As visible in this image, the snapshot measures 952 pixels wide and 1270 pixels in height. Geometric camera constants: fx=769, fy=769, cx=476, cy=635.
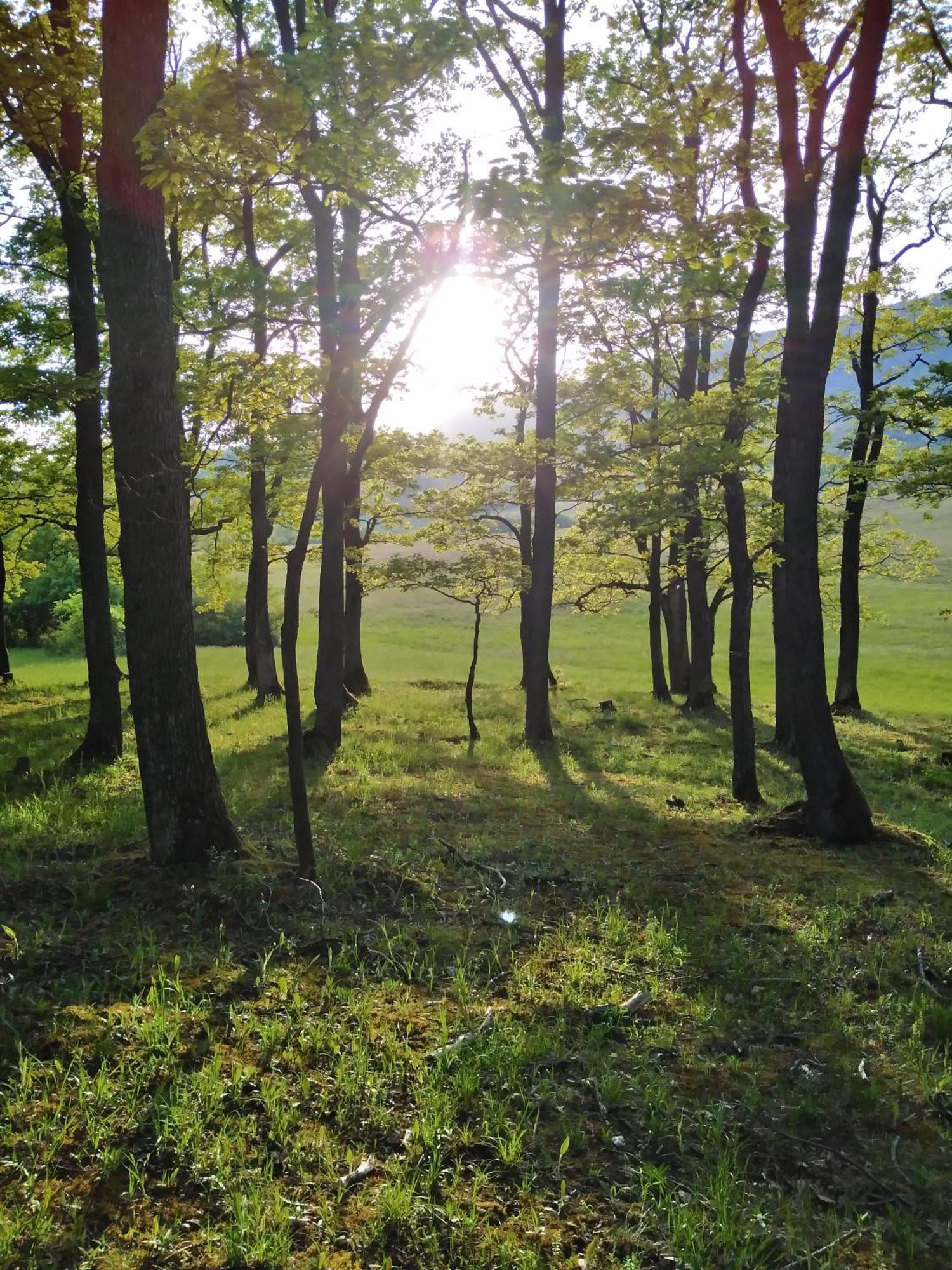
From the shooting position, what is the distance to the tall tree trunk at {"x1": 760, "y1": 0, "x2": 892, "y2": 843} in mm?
9102

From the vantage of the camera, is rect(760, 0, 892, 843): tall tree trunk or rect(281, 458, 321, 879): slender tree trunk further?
rect(760, 0, 892, 843): tall tree trunk

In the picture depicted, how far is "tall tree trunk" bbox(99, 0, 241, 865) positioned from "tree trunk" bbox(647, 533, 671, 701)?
20025mm

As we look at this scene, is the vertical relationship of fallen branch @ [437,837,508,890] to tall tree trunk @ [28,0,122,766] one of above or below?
below

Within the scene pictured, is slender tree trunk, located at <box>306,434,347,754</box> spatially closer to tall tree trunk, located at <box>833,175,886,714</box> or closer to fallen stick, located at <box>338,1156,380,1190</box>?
fallen stick, located at <box>338,1156,380,1190</box>

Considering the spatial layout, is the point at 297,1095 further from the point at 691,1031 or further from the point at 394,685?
the point at 394,685

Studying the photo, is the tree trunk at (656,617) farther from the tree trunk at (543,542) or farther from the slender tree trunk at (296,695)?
the slender tree trunk at (296,695)

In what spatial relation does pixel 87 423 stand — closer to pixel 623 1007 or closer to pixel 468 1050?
pixel 468 1050

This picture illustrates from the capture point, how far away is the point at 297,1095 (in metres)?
3.78

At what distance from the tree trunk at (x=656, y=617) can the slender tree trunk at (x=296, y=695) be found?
64.9 feet

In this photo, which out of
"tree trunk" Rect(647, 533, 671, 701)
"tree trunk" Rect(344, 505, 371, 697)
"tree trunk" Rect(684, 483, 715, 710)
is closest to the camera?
"tree trunk" Rect(344, 505, 371, 697)

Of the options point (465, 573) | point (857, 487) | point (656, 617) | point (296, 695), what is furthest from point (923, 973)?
point (656, 617)

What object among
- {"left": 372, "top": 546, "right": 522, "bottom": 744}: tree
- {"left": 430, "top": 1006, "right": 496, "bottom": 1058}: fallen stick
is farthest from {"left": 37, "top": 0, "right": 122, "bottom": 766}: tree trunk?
{"left": 430, "top": 1006, "right": 496, "bottom": 1058}: fallen stick

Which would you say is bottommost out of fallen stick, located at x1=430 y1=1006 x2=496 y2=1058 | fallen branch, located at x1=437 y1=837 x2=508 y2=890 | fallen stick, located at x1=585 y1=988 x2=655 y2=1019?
fallen stick, located at x1=585 y1=988 x2=655 y2=1019

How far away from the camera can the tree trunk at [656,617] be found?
25891 mm
